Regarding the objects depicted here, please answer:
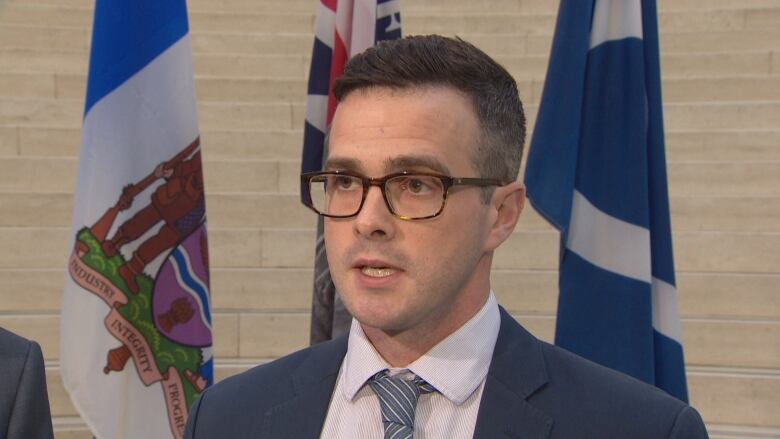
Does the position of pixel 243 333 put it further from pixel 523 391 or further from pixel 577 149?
pixel 523 391

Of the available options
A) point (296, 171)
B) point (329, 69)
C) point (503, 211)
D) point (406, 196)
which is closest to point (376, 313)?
point (406, 196)

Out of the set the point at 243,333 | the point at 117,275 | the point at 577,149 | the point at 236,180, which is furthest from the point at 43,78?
the point at 577,149

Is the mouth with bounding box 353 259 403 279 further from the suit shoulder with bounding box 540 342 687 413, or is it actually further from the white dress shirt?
the suit shoulder with bounding box 540 342 687 413

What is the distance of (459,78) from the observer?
149 centimetres

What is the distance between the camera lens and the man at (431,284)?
1431 millimetres

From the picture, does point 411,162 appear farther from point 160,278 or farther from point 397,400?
point 160,278

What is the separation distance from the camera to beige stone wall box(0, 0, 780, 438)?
16.1 feet

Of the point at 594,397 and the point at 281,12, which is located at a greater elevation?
the point at 281,12

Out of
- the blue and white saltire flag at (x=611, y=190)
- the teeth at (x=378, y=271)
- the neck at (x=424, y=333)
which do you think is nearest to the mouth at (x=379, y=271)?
the teeth at (x=378, y=271)

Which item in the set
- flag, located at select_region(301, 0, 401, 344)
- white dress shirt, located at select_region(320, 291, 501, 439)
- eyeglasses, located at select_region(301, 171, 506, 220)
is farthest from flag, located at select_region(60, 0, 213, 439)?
eyeglasses, located at select_region(301, 171, 506, 220)

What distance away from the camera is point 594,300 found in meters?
3.12

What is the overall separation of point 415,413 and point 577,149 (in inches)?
72.9

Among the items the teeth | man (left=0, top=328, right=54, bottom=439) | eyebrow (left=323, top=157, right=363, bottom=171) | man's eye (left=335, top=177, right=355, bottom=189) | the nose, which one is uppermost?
eyebrow (left=323, top=157, right=363, bottom=171)

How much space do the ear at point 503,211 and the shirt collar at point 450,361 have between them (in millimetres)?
110
